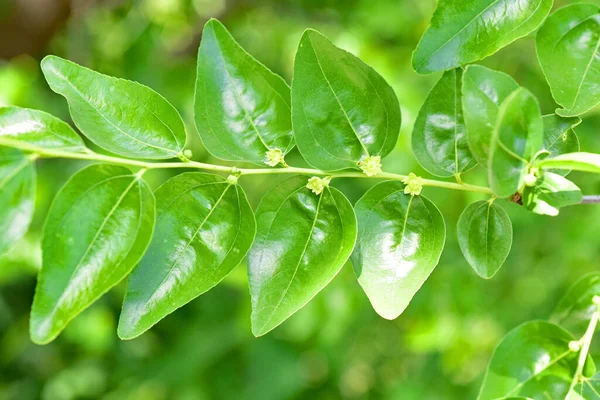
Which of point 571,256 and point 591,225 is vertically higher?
point 591,225

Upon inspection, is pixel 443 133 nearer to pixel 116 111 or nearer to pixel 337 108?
pixel 337 108

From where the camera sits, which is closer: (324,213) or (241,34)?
(324,213)

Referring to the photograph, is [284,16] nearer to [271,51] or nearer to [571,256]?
[271,51]

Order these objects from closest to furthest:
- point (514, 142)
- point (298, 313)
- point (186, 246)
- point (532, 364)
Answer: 1. point (514, 142)
2. point (186, 246)
3. point (532, 364)
4. point (298, 313)

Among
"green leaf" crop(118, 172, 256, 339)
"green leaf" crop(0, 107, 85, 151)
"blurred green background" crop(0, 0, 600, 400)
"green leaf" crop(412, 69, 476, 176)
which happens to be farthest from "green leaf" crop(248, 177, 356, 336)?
"blurred green background" crop(0, 0, 600, 400)

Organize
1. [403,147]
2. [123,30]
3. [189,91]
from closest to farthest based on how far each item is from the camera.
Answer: [403,147] → [189,91] → [123,30]

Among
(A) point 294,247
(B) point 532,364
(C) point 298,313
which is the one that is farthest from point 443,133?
(C) point 298,313

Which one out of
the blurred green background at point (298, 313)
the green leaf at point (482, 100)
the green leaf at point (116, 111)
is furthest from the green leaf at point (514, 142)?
the blurred green background at point (298, 313)

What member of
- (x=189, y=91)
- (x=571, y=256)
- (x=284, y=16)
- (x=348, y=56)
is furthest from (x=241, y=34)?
(x=348, y=56)
